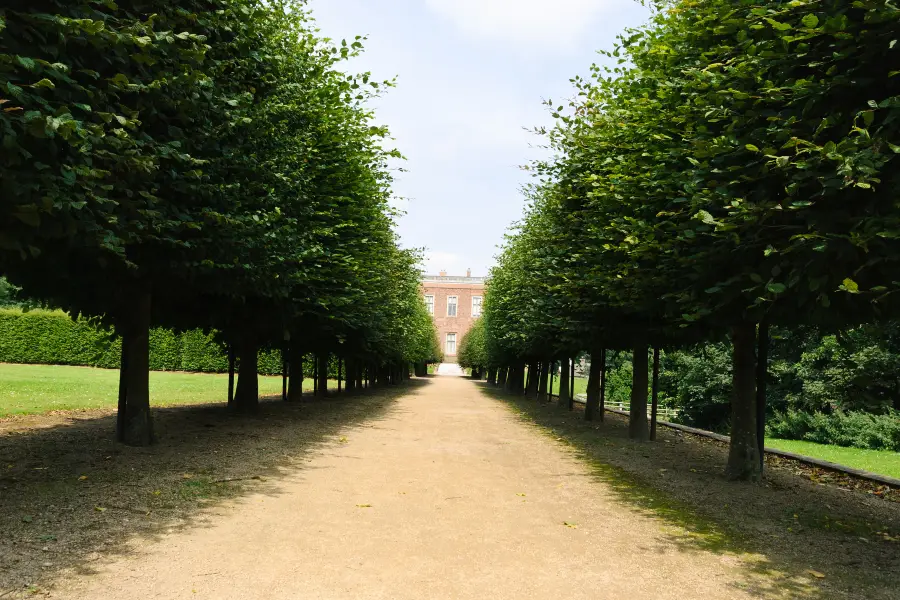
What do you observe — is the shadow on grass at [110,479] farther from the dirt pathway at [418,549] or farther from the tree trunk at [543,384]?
the tree trunk at [543,384]

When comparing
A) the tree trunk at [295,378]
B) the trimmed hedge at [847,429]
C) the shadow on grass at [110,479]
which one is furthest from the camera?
the trimmed hedge at [847,429]

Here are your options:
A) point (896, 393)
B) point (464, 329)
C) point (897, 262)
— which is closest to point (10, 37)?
point (897, 262)

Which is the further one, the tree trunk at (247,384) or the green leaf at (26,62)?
the tree trunk at (247,384)

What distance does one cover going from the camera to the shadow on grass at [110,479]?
545 cm

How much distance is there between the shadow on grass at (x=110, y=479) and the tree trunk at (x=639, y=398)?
6.89 m

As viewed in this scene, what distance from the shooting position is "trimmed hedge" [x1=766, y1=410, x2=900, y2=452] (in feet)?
81.6

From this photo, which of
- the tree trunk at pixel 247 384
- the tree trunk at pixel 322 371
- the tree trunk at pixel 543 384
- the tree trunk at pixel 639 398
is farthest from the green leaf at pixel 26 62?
the tree trunk at pixel 543 384

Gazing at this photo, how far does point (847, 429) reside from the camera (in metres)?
25.9

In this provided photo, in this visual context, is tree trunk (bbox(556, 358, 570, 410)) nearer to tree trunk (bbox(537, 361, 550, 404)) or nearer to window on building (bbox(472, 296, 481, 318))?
tree trunk (bbox(537, 361, 550, 404))

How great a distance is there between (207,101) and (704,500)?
8.55 meters

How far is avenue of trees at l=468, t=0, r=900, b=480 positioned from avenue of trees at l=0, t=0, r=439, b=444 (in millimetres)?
5469

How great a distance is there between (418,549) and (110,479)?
454 cm

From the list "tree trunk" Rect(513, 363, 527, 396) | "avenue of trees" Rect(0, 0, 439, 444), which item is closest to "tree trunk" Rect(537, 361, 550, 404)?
"tree trunk" Rect(513, 363, 527, 396)

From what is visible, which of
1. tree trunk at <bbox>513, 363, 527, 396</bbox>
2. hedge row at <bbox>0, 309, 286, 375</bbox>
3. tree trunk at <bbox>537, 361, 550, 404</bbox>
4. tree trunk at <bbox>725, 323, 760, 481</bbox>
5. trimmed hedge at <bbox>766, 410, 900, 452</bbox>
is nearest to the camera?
tree trunk at <bbox>725, 323, 760, 481</bbox>
